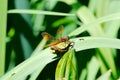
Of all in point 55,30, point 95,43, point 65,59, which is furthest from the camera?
point 55,30

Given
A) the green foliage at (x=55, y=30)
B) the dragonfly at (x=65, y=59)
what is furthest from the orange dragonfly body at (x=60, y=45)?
the green foliage at (x=55, y=30)

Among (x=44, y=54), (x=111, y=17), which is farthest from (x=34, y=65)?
(x=111, y=17)

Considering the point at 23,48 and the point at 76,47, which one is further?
the point at 23,48

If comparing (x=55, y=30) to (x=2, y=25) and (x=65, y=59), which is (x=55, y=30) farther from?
(x=65, y=59)

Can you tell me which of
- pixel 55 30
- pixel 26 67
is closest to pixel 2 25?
pixel 26 67

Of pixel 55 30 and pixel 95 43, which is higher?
pixel 95 43

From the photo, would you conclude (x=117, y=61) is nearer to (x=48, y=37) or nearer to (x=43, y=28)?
(x=43, y=28)

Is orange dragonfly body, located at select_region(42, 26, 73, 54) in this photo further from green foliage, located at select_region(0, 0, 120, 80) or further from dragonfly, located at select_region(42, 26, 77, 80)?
green foliage, located at select_region(0, 0, 120, 80)

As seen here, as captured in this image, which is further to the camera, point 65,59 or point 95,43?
point 95,43

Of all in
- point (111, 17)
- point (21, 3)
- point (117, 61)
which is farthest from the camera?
point (117, 61)

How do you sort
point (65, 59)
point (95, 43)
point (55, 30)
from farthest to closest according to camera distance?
point (55, 30), point (95, 43), point (65, 59)

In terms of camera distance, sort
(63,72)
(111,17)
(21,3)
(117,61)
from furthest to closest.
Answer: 1. (117,61)
2. (21,3)
3. (111,17)
4. (63,72)
